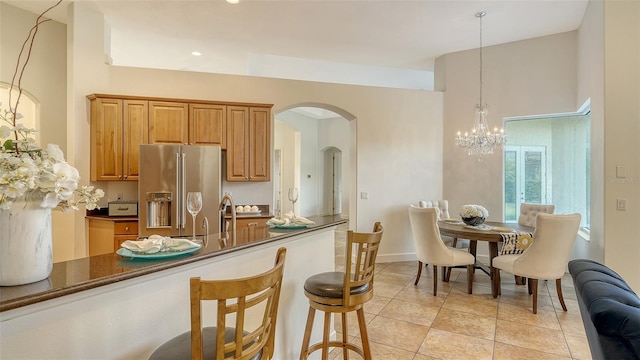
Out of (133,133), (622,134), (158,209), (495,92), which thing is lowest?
(158,209)

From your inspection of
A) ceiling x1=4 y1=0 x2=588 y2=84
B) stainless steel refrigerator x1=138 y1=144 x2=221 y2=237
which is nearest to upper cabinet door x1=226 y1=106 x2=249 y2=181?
stainless steel refrigerator x1=138 y1=144 x2=221 y2=237

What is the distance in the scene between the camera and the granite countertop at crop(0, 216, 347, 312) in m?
0.96

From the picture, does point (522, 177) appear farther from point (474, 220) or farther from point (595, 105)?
point (595, 105)

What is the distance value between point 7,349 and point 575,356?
337cm

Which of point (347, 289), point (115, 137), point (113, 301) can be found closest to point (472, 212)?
point (347, 289)

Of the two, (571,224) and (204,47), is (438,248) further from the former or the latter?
(204,47)

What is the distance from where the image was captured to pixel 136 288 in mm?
1319

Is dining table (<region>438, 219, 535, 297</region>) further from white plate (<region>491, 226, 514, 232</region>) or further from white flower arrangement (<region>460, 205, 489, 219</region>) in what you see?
white flower arrangement (<region>460, 205, 489, 219</region>)

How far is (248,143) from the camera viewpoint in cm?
462

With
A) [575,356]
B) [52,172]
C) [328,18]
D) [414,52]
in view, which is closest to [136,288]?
[52,172]

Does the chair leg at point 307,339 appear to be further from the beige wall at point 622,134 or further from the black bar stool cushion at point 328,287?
the beige wall at point 622,134

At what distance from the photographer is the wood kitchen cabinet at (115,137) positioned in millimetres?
4070

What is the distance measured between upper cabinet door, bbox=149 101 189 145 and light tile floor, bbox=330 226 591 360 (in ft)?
9.85

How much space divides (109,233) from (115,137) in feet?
3.78
